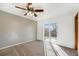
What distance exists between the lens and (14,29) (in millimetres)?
4543

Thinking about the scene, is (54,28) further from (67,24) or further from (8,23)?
(8,23)

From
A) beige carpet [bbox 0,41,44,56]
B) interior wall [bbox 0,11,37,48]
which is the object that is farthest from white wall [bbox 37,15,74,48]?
interior wall [bbox 0,11,37,48]

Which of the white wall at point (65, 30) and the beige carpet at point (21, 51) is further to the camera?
the white wall at point (65, 30)

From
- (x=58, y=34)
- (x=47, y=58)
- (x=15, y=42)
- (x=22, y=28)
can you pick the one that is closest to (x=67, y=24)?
(x=58, y=34)

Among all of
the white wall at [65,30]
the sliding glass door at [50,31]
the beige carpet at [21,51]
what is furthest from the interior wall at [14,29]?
the white wall at [65,30]

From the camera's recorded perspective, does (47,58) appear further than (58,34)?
No

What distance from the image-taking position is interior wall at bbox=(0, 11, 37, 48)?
3803mm

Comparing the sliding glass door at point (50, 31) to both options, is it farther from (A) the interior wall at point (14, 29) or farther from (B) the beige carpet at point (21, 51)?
(B) the beige carpet at point (21, 51)

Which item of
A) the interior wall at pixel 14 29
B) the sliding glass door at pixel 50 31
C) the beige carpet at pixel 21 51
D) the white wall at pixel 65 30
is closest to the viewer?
the beige carpet at pixel 21 51

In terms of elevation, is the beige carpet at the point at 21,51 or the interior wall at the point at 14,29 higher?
the interior wall at the point at 14,29

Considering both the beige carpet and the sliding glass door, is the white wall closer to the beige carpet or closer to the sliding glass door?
the sliding glass door

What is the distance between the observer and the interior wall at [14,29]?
3.80 m

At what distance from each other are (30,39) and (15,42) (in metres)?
1.76

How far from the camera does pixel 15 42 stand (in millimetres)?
4676
